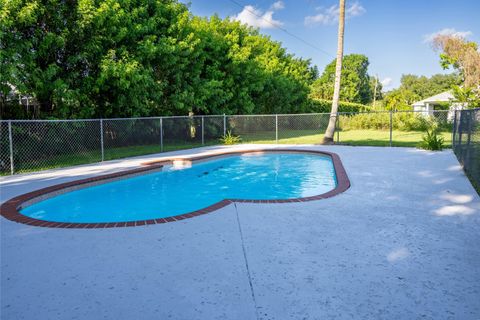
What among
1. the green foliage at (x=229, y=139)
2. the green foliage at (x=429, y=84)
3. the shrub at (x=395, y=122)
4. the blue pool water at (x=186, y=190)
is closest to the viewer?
the blue pool water at (x=186, y=190)

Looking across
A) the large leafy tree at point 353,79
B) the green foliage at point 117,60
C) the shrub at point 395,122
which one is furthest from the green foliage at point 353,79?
the green foliage at point 117,60

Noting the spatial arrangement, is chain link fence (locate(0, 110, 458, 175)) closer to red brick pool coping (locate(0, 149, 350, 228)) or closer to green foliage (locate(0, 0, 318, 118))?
Answer: green foliage (locate(0, 0, 318, 118))

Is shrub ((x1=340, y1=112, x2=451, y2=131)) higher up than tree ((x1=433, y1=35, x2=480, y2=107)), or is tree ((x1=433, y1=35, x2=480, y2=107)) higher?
tree ((x1=433, y1=35, x2=480, y2=107))

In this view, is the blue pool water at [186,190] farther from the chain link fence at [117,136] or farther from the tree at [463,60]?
the tree at [463,60]

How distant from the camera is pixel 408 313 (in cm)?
233

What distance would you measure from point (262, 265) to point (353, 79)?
70.9 metres

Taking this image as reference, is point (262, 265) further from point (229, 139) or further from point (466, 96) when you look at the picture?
point (466, 96)

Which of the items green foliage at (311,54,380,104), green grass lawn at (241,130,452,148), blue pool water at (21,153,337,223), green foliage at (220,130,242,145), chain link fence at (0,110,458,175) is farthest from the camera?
green foliage at (311,54,380,104)

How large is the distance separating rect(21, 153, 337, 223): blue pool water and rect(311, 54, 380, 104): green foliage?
5385 cm

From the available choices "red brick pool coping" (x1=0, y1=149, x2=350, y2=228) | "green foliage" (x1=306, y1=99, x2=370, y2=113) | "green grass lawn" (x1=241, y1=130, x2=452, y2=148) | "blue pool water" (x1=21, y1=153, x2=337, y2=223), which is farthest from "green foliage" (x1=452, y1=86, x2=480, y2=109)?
"red brick pool coping" (x1=0, y1=149, x2=350, y2=228)

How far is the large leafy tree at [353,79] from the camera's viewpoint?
2613 inches

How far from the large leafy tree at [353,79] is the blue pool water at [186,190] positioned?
177ft

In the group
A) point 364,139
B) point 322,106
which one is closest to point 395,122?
point 364,139

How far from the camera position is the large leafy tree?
66375mm
